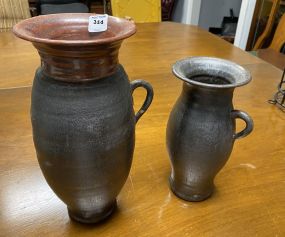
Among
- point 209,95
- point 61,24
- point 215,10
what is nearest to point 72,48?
point 61,24

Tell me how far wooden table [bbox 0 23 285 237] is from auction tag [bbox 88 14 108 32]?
1.09 feet

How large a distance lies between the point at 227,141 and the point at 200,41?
3.47ft

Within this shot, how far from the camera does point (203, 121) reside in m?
0.51

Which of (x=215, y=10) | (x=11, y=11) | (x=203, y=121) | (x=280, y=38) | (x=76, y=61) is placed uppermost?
(x=76, y=61)

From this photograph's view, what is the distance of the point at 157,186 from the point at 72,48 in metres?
0.37

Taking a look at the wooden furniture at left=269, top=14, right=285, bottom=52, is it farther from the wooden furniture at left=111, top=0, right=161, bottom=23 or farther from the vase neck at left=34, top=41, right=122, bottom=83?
the vase neck at left=34, top=41, right=122, bottom=83

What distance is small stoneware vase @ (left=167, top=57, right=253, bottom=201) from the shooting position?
1.63ft

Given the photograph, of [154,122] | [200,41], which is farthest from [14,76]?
[200,41]

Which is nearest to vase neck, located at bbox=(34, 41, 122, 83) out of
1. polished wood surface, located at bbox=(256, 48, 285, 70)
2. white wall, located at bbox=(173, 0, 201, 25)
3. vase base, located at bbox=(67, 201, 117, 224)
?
vase base, located at bbox=(67, 201, 117, 224)

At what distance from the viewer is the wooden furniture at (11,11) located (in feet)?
5.61

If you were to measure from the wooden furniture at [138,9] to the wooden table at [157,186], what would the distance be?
40.7 inches

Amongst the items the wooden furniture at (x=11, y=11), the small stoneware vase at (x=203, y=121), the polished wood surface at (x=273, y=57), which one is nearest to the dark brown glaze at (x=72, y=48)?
the small stoneware vase at (x=203, y=121)

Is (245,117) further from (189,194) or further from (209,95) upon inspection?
(189,194)

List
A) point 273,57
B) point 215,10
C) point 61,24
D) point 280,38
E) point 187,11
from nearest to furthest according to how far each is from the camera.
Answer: point 61,24 → point 273,57 → point 280,38 → point 187,11 → point 215,10
